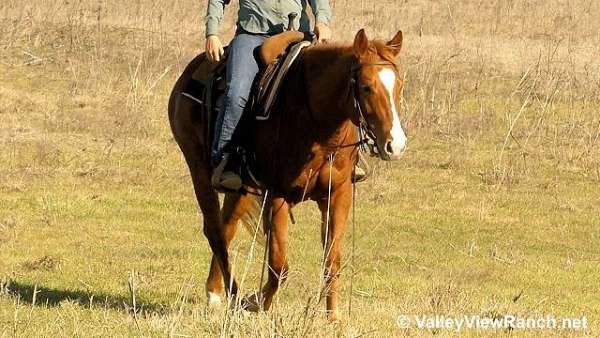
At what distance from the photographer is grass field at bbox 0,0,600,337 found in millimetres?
7289

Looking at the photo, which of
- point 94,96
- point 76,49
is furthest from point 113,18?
point 94,96

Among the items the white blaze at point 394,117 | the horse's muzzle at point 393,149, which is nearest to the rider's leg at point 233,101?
the white blaze at point 394,117

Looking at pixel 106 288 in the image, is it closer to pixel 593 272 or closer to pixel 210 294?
pixel 210 294

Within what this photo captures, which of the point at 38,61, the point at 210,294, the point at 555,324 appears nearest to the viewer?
the point at 555,324

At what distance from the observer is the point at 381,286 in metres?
8.98

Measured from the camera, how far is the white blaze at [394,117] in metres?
5.49

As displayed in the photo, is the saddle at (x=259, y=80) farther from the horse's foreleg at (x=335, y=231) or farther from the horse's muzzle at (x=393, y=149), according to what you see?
the horse's muzzle at (x=393, y=149)

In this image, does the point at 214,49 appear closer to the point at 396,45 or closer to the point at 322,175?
the point at 322,175

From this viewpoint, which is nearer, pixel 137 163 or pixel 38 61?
pixel 137 163

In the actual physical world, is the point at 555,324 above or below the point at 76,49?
below

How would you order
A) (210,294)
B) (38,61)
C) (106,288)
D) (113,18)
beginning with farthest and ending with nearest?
1. (113,18)
2. (38,61)
3. (106,288)
4. (210,294)

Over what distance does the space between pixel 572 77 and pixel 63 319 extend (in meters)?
13.7

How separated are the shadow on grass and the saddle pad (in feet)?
5.03

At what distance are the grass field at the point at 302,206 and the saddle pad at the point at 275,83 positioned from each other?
1.19 metres
